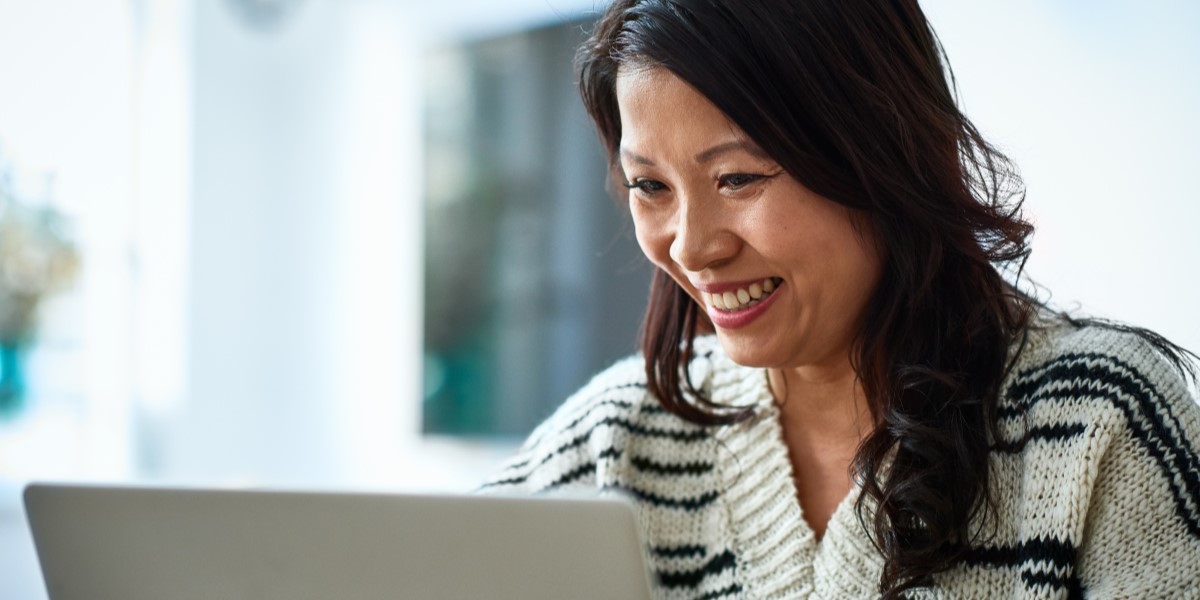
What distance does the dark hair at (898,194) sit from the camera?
104cm

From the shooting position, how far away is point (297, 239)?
13.3 ft

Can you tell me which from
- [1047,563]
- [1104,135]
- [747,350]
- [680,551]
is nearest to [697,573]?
[680,551]

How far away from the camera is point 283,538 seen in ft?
2.69

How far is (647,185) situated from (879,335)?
11.3 inches

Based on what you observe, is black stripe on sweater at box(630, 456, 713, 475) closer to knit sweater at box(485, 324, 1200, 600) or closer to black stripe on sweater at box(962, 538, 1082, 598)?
knit sweater at box(485, 324, 1200, 600)

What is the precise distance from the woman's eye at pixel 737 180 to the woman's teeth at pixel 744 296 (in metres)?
0.10

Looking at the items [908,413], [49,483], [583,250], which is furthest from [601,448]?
[583,250]

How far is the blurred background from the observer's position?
3.13 m

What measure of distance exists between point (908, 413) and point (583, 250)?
2.29 metres

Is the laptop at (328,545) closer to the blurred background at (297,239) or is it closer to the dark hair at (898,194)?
the dark hair at (898,194)

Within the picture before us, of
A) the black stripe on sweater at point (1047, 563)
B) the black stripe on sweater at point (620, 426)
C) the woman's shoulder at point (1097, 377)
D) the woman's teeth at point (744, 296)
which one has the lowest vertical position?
the black stripe on sweater at point (1047, 563)

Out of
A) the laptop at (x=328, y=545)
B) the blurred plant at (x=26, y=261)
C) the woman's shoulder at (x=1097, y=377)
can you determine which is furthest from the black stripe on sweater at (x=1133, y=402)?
the blurred plant at (x=26, y=261)

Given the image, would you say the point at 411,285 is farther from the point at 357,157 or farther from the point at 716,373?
the point at 716,373

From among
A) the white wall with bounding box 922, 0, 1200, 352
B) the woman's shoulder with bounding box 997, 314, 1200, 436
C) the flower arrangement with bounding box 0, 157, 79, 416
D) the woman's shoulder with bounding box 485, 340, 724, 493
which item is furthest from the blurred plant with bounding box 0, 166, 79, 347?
the woman's shoulder with bounding box 997, 314, 1200, 436
